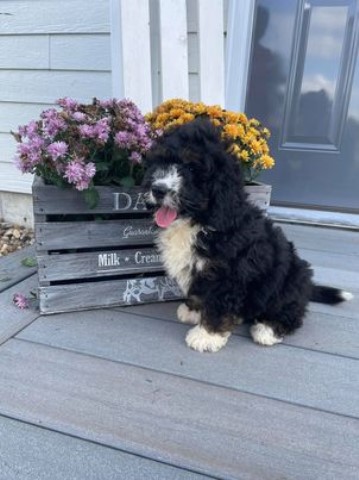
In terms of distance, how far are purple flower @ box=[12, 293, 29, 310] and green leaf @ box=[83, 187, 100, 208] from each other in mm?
701

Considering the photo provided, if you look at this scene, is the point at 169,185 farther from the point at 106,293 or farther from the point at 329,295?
the point at 329,295

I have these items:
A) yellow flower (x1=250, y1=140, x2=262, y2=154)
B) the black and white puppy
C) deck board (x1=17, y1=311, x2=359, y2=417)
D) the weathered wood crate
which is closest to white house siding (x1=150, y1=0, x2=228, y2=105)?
yellow flower (x1=250, y1=140, x2=262, y2=154)

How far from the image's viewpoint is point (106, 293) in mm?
2430

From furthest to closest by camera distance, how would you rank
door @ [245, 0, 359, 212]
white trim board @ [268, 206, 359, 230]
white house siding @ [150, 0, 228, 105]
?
white trim board @ [268, 206, 359, 230]
door @ [245, 0, 359, 212]
white house siding @ [150, 0, 228, 105]

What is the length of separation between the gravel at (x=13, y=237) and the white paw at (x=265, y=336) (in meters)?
→ 2.37

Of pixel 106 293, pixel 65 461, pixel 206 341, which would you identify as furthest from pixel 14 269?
pixel 65 461

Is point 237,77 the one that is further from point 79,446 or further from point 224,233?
point 79,446

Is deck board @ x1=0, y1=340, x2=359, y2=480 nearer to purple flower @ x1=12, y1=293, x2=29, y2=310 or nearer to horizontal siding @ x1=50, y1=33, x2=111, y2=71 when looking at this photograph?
purple flower @ x1=12, y1=293, x2=29, y2=310

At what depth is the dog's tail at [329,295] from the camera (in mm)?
2506

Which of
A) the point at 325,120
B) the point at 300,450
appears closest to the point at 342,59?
the point at 325,120

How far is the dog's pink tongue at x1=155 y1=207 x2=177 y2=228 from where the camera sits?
1.83 meters

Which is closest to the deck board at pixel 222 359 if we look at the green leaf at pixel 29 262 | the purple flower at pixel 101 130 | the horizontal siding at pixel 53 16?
the green leaf at pixel 29 262

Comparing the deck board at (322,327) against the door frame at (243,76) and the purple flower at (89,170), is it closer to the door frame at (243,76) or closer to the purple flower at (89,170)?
the purple flower at (89,170)

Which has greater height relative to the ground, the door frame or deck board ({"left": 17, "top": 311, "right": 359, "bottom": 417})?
the door frame
